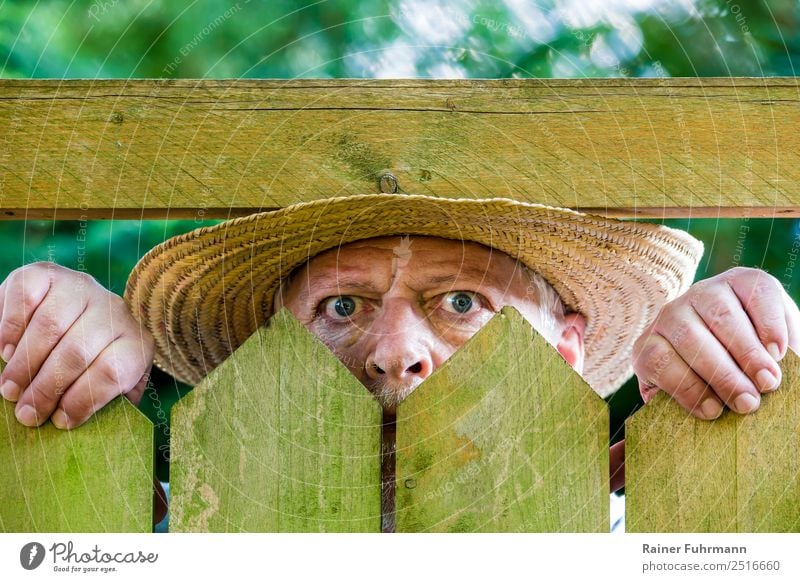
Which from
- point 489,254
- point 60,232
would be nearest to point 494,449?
point 489,254

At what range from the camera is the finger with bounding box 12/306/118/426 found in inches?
45.1

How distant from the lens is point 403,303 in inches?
64.2

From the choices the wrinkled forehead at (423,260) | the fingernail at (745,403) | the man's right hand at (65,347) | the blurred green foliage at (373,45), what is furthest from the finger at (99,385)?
the blurred green foliage at (373,45)

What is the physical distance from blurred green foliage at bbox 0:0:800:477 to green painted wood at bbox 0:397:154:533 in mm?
1342

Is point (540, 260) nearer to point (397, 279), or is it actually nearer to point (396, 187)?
point (397, 279)

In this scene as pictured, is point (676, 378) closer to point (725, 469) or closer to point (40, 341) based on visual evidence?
point (725, 469)

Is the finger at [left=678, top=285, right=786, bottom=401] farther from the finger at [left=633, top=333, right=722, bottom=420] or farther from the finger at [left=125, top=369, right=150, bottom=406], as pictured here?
the finger at [left=125, top=369, right=150, bottom=406]

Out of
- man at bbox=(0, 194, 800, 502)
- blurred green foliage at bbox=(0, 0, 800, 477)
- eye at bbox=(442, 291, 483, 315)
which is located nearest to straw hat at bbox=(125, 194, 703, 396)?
man at bbox=(0, 194, 800, 502)

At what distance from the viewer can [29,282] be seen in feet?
4.09

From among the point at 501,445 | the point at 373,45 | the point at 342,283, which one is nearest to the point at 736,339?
the point at 501,445

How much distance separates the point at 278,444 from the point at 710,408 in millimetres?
466

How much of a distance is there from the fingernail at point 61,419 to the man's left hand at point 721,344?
2.17 feet

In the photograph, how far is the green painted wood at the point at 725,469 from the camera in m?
1.11
